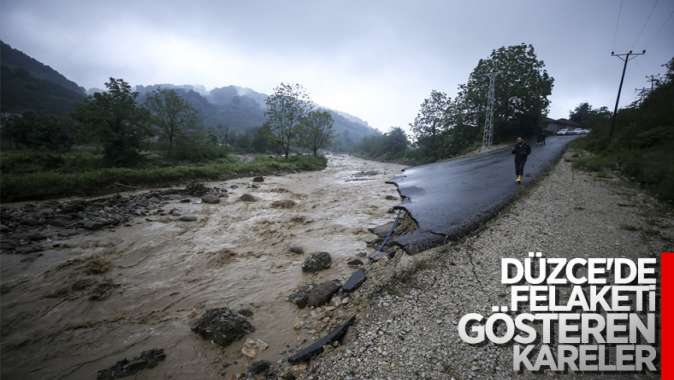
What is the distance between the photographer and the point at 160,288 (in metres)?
4.67

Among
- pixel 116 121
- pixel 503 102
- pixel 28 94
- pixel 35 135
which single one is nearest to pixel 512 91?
pixel 503 102

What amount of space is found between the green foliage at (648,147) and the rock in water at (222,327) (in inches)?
441

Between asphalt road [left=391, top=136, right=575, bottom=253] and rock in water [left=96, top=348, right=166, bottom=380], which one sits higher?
asphalt road [left=391, top=136, right=575, bottom=253]

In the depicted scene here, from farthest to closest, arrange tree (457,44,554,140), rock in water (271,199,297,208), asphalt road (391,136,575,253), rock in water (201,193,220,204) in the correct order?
tree (457,44,554,140), rock in water (201,193,220,204), rock in water (271,199,297,208), asphalt road (391,136,575,253)

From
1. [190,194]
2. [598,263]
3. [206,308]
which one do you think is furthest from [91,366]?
[190,194]

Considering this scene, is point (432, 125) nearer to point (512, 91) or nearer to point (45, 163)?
point (512, 91)

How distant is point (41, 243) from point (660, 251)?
14.3m

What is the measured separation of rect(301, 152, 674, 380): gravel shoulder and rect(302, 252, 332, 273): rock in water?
1301 millimetres

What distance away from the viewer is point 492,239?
4.20m

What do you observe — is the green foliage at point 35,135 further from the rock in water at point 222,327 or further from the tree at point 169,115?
the rock in water at point 222,327

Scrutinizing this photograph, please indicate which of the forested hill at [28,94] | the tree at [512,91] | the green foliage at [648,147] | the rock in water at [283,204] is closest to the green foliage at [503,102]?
the tree at [512,91]

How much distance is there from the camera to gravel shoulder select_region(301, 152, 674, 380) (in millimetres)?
2043

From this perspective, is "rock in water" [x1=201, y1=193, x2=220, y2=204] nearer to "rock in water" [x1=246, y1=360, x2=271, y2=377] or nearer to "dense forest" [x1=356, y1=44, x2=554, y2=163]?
"rock in water" [x1=246, y1=360, x2=271, y2=377]

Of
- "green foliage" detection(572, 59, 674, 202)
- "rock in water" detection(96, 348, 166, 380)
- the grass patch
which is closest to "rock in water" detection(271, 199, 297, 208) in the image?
"rock in water" detection(96, 348, 166, 380)
